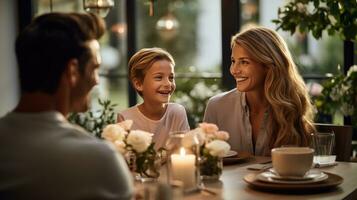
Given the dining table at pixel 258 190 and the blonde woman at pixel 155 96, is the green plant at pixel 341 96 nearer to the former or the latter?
the blonde woman at pixel 155 96

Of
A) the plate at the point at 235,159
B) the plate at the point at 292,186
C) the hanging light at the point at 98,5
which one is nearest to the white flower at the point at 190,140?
the plate at the point at 292,186

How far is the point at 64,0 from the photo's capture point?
5.46m

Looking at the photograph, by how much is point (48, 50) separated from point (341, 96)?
249cm

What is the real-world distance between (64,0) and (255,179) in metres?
3.48

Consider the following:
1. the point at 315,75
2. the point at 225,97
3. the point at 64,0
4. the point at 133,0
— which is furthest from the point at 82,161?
the point at 64,0

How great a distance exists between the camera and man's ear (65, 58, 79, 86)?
1.61 metres

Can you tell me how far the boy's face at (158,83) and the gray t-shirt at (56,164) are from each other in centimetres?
146

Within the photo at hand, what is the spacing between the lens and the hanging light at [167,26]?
515cm

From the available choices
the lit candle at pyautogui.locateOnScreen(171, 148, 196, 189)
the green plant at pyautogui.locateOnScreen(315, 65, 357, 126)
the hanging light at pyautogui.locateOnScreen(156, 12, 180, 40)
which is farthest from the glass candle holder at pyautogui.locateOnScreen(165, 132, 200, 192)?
the hanging light at pyautogui.locateOnScreen(156, 12, 180, 40)

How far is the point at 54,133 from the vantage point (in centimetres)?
157

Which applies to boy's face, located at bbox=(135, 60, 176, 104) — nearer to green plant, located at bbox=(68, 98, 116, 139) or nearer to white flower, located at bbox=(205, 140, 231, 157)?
white flower, located at bbox=(205, 140, 231, 157)

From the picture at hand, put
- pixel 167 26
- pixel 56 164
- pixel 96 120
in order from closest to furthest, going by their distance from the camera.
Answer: pixel 56 164
pixel 96 120
pixel 167 26

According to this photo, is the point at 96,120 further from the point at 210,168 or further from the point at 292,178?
the point at 292,178

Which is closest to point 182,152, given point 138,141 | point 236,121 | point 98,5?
point 138,141
